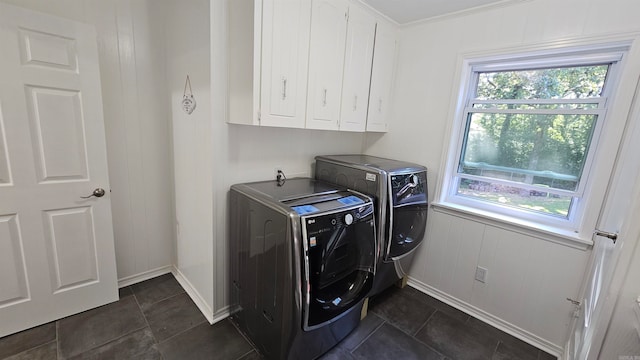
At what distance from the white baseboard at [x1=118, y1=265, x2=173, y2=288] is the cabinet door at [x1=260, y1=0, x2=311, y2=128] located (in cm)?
186

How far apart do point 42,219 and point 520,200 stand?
339 cm

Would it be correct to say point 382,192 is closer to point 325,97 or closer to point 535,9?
point 325,97

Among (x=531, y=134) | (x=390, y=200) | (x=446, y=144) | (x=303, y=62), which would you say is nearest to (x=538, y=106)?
(x=531, y=134)

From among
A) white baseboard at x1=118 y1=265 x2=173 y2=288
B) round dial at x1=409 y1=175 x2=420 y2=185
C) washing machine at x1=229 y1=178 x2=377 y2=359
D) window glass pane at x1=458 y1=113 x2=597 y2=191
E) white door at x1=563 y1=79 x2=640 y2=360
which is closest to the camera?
white door at x1=563 y1=79 x2=640 y2=360

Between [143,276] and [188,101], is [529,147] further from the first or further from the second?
[143,276]

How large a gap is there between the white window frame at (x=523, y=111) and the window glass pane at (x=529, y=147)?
5 cm

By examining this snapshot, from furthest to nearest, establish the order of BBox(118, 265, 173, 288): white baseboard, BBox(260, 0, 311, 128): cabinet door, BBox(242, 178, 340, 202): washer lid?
BBox(118, 265, 173, 288): white baseboard, BBox(242, 178, 340, 202): washer lid, BBox(260, 0, 311, 128): cabinet door

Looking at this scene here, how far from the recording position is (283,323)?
137 centimetres

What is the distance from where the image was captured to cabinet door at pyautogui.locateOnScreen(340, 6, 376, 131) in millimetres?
1941

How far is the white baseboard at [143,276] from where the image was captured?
220 centimetres

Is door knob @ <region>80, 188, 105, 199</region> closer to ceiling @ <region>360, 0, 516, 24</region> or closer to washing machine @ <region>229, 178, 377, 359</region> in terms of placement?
washing machine @ <region>229, 178, 377, 359</region>

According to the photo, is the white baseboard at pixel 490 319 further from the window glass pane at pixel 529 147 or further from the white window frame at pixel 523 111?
the window glass pane at pixel 529 147

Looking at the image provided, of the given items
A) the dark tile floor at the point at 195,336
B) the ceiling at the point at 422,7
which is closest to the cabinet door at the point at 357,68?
the ceiling at the point at 422,7

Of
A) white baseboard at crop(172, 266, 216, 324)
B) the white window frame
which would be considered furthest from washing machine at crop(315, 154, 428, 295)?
white baseboard at crop(172, 266, 216, 324)
